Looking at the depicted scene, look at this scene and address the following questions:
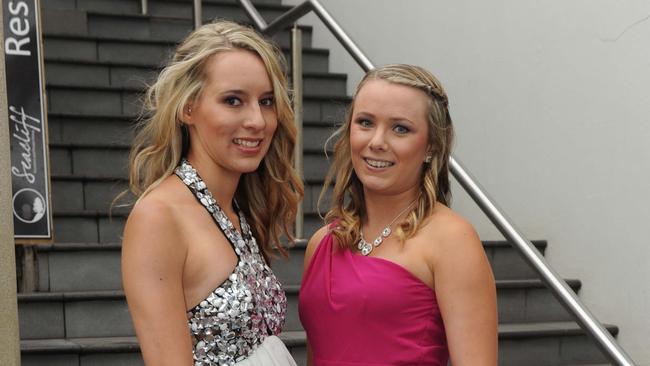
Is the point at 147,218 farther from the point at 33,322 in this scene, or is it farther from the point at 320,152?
the point at 320,152

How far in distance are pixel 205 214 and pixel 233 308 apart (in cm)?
20

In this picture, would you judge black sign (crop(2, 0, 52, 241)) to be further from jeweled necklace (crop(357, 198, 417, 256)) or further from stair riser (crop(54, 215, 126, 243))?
jeweled necklace (crop(357, 198, 417, 256))

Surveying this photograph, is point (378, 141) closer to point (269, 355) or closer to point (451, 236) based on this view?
point (451, 236)

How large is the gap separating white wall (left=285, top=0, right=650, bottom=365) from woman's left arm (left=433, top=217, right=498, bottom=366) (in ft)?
6.63

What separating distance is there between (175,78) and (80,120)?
3.06 m

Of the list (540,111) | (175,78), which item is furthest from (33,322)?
(540,111)

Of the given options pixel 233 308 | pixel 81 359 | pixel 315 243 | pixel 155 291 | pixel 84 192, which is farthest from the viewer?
pixel 84 192

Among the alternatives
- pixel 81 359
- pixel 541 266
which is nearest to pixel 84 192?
pixel 81 359

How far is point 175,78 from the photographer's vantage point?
1775 mm

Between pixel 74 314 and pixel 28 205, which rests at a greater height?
pixel 28 205

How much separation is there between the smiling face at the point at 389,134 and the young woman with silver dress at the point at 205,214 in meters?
0.16

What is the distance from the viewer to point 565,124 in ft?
13.3

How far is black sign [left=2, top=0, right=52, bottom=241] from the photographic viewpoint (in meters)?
3.45

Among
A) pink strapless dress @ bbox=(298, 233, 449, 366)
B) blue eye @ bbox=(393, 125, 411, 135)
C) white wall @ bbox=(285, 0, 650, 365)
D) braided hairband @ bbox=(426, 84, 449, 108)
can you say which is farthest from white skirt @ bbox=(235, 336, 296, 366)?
white wall @ bbox=(285, 0, 650, 365)
